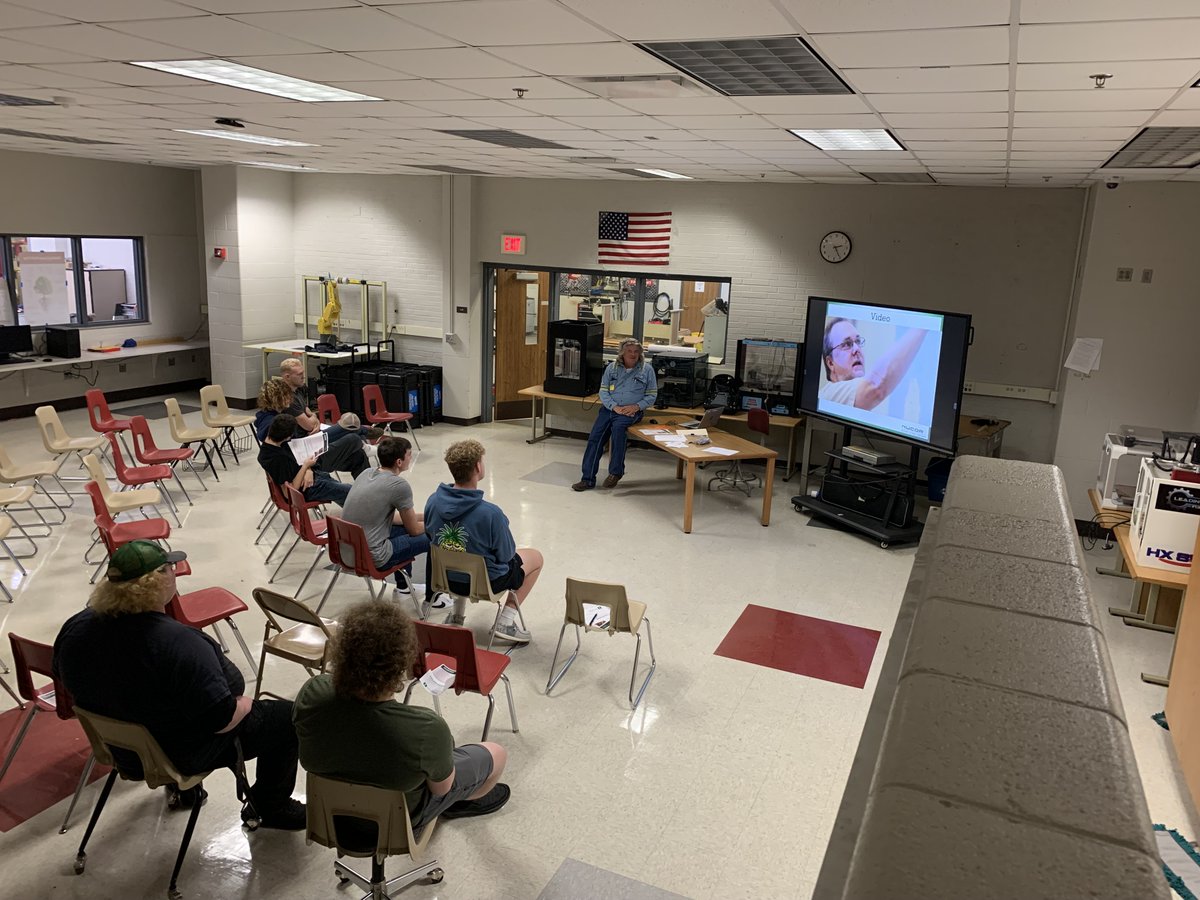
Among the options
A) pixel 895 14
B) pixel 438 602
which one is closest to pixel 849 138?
pixel 895 14

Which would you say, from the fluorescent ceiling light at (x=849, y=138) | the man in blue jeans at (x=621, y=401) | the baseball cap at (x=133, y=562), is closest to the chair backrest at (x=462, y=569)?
the baseball cap at (x=133, y=562)

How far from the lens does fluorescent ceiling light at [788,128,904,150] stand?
197 inches

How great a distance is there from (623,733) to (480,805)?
913 mm

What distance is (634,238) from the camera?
9938 mm

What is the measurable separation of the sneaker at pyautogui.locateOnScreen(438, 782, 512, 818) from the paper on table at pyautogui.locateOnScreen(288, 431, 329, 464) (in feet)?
10.3

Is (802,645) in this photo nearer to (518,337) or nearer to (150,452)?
(150,452)

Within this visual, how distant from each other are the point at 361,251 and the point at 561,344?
3282 millimetres

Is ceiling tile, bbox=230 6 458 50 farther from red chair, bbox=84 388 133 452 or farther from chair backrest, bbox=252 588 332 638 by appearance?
red chair, bbox=84 388 133 452

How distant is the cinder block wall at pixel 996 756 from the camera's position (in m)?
0.54

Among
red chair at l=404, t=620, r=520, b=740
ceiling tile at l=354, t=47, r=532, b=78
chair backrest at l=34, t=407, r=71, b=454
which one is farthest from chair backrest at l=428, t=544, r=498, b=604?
chair backrest at l=34, t=407, r=71, b=454

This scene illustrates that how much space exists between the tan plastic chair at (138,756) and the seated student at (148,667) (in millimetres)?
36

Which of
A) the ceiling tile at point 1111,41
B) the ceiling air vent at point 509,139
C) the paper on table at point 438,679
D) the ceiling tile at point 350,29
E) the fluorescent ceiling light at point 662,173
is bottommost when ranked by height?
the paper on table at point 438,679

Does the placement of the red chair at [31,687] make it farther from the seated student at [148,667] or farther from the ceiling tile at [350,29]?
the ceiling tile at [350,29]

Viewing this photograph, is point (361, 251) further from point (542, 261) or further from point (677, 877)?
point (677, 877)
